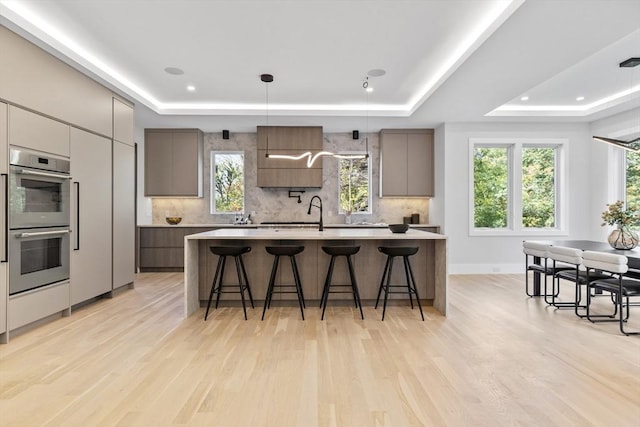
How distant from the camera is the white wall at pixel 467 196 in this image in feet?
21.4

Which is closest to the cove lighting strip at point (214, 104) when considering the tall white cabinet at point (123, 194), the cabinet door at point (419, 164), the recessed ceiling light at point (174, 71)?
the tall white cabinet at point (123, 194)

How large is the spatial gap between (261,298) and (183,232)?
9.77 ft

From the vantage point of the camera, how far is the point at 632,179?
5.98m

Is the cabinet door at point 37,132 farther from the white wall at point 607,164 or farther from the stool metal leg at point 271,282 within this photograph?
the white wall at point 607,164

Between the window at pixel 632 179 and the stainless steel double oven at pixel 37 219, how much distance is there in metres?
8.27

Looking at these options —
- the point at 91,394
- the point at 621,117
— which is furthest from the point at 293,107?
the point at 621,117

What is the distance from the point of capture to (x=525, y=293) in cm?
504

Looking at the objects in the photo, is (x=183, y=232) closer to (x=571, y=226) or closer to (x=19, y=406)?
(x=19, y=406)

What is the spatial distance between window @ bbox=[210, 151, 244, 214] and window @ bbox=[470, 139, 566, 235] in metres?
4.58

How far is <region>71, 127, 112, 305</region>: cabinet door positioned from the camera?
4023mm

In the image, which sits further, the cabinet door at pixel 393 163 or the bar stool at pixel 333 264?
the cabinet door at pixel 393 163

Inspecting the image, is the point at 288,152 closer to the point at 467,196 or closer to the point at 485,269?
the point at 467,196

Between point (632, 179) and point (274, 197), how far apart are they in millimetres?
6315

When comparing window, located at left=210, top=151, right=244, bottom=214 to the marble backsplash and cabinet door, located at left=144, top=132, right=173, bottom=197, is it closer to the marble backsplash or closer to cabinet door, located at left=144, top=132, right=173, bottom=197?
the marble backsplash
